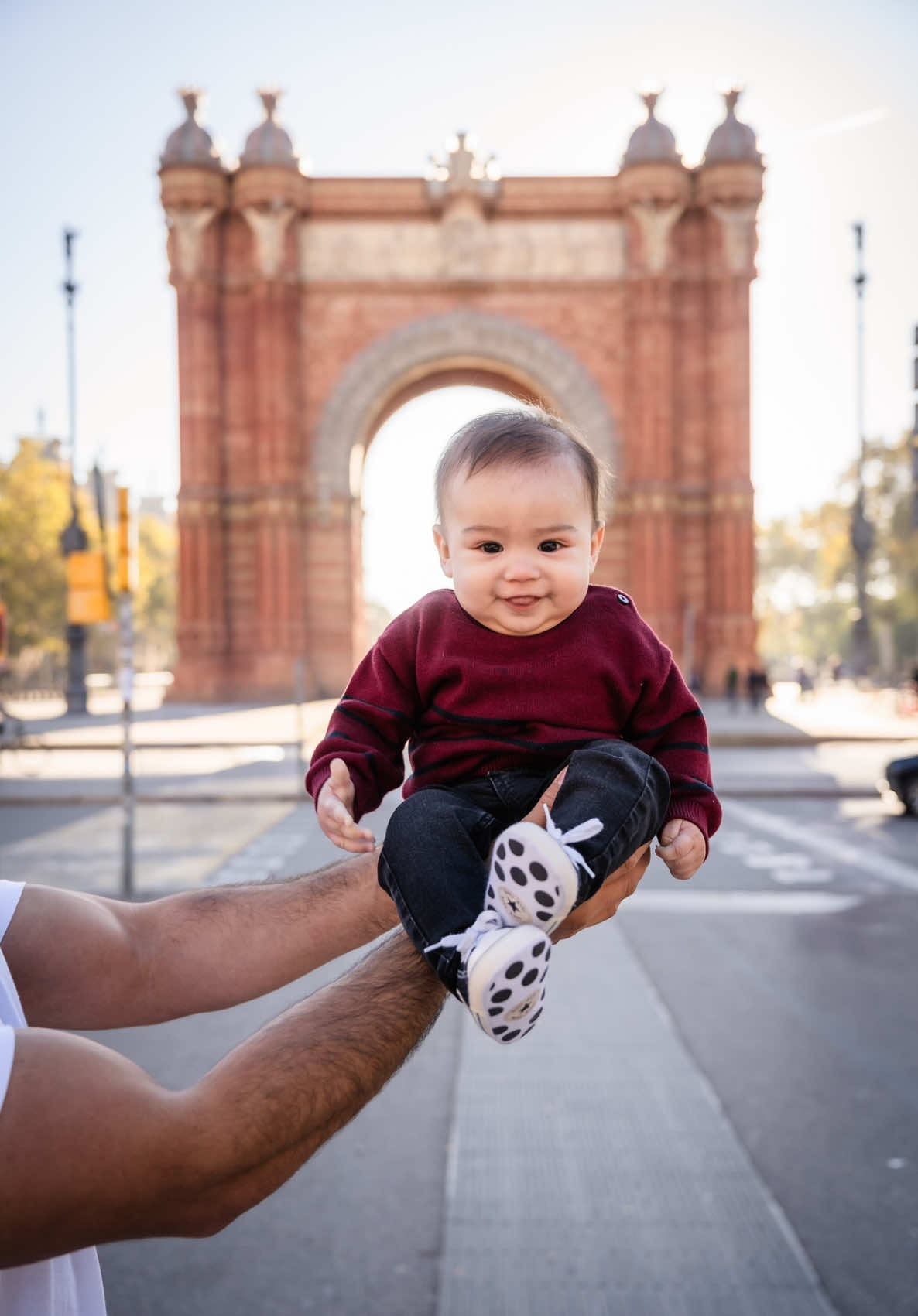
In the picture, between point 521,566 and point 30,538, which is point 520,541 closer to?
point 521,566

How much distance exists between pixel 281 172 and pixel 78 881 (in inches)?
1069

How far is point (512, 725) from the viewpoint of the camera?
83.1 inches

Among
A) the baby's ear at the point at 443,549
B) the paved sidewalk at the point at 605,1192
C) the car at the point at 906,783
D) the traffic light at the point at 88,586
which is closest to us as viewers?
the baby's ear at the point at 443,549

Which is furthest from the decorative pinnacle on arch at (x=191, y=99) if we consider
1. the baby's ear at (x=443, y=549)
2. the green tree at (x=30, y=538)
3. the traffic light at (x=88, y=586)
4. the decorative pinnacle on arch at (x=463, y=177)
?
the baby's ear at (x=443, y=549)

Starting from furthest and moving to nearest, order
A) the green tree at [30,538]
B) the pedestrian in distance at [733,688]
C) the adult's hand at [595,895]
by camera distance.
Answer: the green tree at [30,538]
the pedestrian in distance at [733,688]
the adult's hand at [595,895]

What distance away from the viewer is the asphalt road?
4.97 m

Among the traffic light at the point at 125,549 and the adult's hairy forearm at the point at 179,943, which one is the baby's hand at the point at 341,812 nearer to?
the adult's hairy forearm at the point at 179,943

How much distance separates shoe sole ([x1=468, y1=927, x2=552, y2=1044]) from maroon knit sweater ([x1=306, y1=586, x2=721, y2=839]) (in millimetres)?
491

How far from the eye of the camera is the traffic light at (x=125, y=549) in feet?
30.0

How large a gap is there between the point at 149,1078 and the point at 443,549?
1169 millimetres

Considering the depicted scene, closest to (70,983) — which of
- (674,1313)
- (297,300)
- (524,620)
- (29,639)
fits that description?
(524,620)

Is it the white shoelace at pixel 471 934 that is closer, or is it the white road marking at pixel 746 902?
the white shoelace at pixel 471 934

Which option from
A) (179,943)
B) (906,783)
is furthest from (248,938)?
(906,783)

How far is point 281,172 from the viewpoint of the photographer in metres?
31.7
